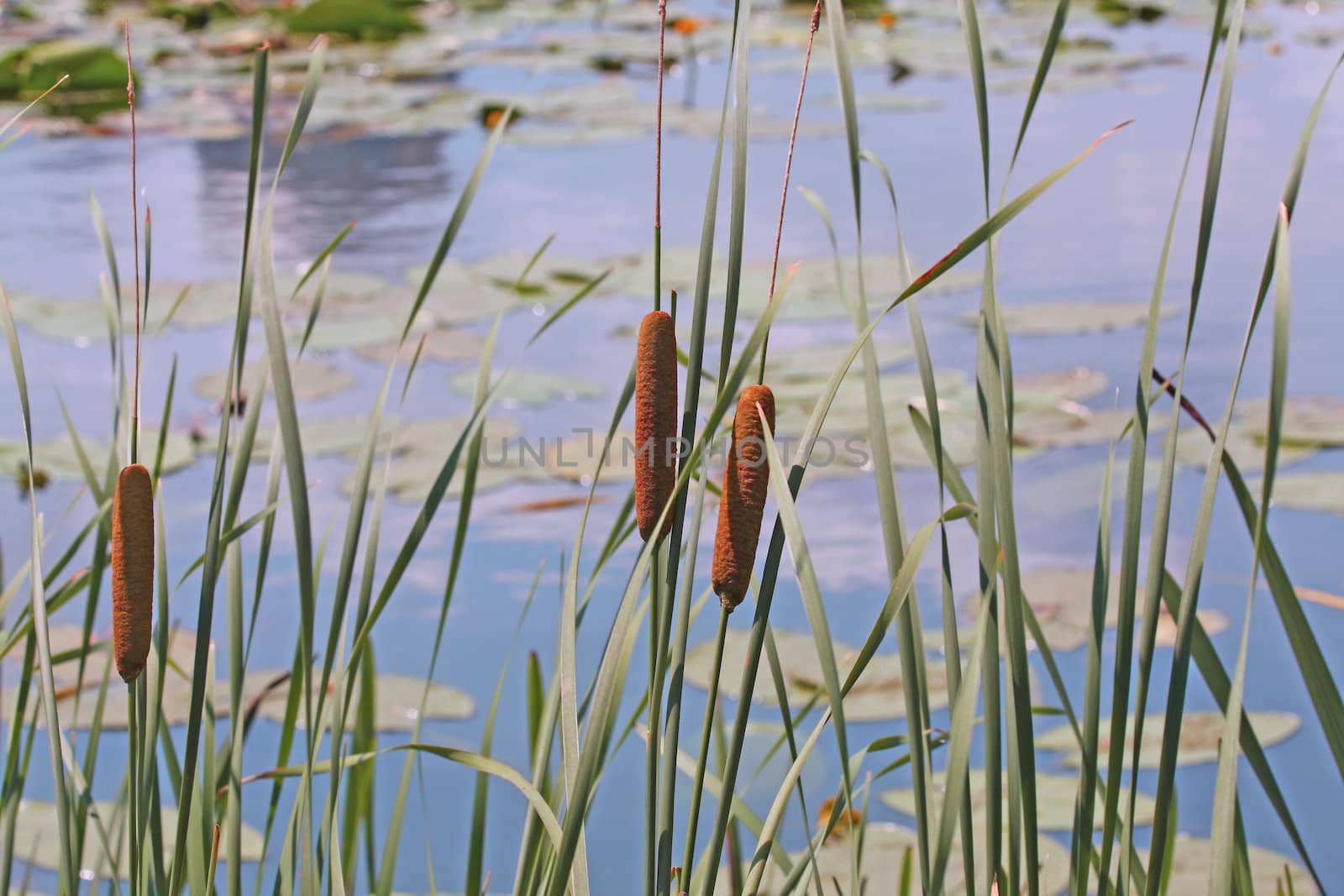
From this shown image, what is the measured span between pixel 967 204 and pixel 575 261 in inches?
34.9

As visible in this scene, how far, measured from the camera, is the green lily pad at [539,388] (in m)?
Result: 1.93

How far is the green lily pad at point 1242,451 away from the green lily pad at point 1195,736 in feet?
1.73

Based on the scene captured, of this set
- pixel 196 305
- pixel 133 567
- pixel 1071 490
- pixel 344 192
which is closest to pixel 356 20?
pixel 344 192

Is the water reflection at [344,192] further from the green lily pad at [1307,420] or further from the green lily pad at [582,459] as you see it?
the green lily pad at [1307,420]

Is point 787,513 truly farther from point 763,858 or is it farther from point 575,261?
point 575,261

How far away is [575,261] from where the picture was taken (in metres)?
2.43

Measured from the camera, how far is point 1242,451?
1.69 metres

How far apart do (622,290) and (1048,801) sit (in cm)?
149

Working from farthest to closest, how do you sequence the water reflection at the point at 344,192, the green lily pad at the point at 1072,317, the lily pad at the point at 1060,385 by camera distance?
1. the water reflection at the point at 344,192
2. the green lily pad at the point at 1072,317
3. the lily pad at the point at 1060,385

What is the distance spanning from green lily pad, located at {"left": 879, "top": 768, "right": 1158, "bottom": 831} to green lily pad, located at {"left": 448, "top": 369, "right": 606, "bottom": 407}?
945 mm

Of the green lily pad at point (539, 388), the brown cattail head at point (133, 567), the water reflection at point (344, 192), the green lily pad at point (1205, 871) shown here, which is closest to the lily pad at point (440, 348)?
the green lily pad at point (539, 388)

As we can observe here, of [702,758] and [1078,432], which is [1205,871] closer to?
[702,758]

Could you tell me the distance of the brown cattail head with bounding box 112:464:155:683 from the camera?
1.49ft

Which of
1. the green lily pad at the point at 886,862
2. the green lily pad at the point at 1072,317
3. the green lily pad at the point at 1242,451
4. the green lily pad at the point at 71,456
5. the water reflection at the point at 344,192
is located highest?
the water reflection at the point at 344,192
